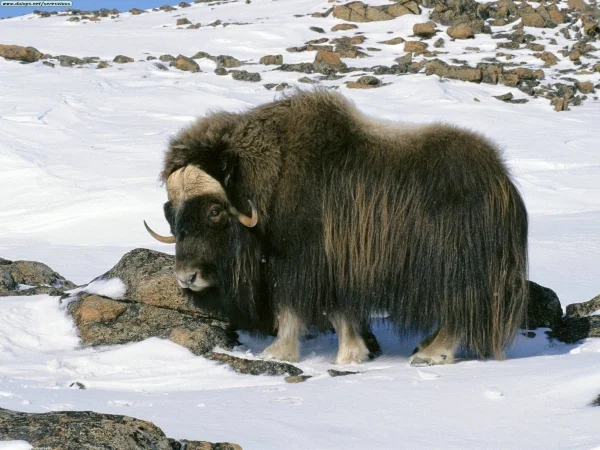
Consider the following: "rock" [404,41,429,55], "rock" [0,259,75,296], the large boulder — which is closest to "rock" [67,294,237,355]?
the large boulder

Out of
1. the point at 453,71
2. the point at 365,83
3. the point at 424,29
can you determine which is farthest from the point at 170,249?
the point at 424,29

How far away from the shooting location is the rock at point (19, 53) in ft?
65.1

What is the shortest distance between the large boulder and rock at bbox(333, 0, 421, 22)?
2288 centimetres

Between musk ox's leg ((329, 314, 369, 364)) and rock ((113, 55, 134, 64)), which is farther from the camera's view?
rock ((113, 55, 134, 64))

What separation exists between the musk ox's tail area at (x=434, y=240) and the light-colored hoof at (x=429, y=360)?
10cm

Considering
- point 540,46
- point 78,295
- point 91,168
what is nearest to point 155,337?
point 78,295

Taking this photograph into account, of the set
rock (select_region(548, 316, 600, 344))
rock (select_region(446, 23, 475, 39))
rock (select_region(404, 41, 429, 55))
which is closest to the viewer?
rock (select_region(548, 316, 600, 344))

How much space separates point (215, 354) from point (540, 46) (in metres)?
20.8

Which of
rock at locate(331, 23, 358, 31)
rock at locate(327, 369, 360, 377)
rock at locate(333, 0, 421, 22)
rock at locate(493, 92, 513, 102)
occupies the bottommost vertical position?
rock at locate(493, 92, 513, 102)

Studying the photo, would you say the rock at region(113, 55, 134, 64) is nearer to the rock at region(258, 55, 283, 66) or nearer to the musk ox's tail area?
the rock at region(258, 55, 283, 66)

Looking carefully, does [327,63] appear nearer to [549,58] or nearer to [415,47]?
[415,47]

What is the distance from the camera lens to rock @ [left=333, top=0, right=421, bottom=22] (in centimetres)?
2623

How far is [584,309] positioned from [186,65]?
17.0 m

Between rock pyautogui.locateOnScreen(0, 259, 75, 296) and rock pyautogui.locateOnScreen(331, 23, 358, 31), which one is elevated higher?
rock pyautogui.locateOnScreen(331, 23, 358, 31)
